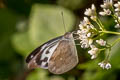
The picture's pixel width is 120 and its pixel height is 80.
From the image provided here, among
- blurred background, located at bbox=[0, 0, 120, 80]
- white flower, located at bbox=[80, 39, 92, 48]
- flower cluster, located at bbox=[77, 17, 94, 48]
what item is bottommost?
blurred background, located at bbox=[0, 0, 120, 80]

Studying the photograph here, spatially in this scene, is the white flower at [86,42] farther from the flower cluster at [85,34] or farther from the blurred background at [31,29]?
the blurred background at [31,29]

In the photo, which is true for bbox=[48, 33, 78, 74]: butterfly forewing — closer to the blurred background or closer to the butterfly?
the butterfly

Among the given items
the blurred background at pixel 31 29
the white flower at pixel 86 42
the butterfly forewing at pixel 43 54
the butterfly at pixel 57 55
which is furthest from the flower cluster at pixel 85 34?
the blurred background at pixel 31 29

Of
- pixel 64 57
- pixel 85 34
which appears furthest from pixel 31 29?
pixel 85 34

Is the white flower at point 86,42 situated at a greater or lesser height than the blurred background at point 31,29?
greater

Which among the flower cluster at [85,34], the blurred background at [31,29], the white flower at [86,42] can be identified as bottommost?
the blurred background at [31,29]

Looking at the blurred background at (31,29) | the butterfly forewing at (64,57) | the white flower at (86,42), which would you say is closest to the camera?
the white flower at (86,42)

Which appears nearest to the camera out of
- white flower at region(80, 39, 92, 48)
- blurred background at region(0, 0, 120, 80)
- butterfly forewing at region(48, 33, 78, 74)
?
white flower at region(80, 39, 92, 48)

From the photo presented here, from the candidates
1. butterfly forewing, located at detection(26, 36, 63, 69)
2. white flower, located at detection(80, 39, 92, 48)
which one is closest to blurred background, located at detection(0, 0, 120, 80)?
butterfly forewing, located at detection(26, 36, 63, 69)

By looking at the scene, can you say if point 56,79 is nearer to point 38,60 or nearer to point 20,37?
point 20,37
